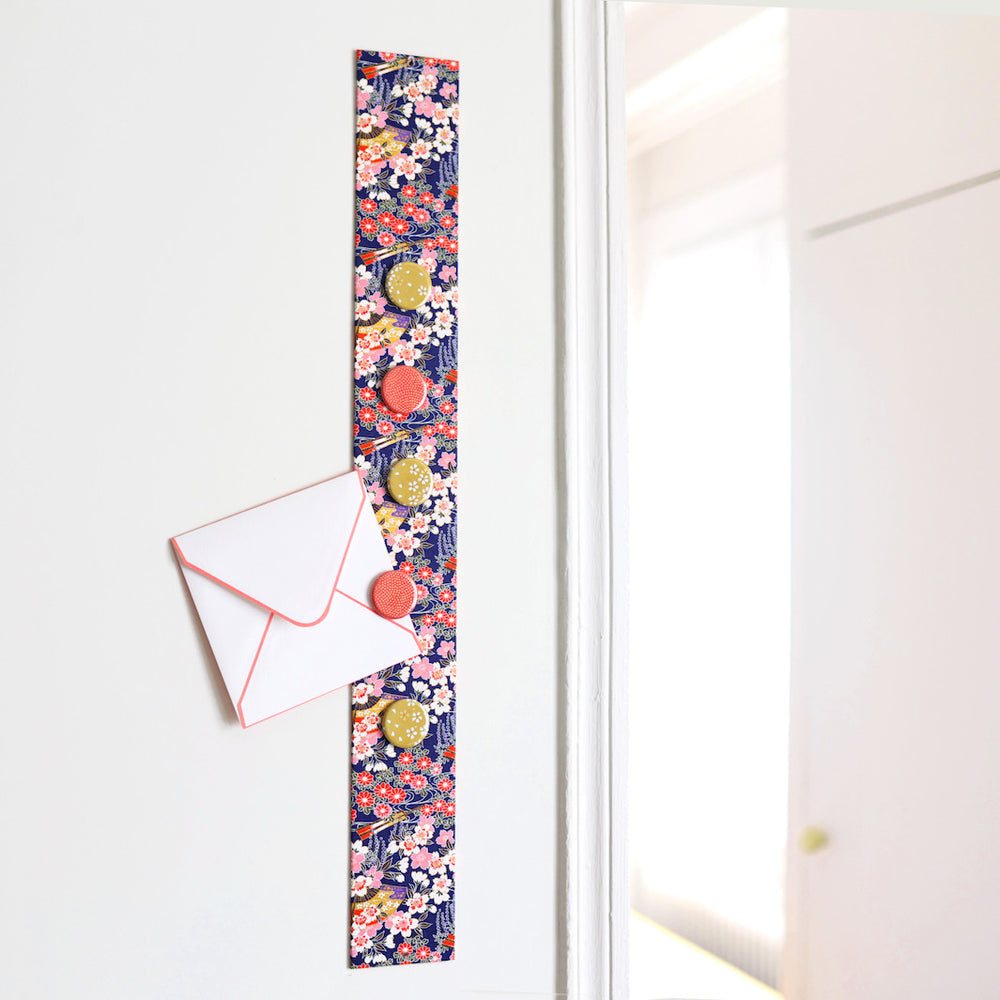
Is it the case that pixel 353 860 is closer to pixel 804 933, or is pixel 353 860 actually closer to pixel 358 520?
pixel 358 520

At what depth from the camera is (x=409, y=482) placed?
2.95 feet

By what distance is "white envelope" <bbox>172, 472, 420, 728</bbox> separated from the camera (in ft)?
2.77

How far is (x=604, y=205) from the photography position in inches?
37.7

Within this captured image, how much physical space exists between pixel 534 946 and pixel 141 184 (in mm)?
800

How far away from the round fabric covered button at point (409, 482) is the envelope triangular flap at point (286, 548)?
42 millimetres

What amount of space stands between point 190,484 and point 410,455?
201 mm

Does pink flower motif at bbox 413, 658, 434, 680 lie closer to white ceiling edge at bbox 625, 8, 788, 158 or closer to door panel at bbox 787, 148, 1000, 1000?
door panel at bbox 787, 148, 1000, 1000

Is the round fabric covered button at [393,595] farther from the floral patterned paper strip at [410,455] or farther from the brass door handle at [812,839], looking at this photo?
the brass door handle at [812,839]

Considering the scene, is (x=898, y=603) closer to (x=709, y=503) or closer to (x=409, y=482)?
(x=709, y=503)

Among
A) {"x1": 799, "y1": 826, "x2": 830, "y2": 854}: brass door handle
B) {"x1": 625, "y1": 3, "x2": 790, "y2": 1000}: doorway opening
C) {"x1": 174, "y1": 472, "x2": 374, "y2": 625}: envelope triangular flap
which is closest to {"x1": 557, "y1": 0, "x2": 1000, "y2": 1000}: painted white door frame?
{"x1": 174, "y1": 472, "x2": 374, "y2": 625}: envelope triangular flap

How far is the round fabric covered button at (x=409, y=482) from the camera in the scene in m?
0.90

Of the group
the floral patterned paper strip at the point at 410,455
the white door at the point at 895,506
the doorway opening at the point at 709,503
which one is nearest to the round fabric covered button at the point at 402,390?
the floral patterned paper strip at the point at 410,455

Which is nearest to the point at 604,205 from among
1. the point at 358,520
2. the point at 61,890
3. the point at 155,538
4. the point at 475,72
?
the point at 475,72

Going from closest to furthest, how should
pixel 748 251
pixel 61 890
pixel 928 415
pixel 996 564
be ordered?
pixel 61 890 < pixel 996 564 < pixel 928 415 < pixel 748 251
